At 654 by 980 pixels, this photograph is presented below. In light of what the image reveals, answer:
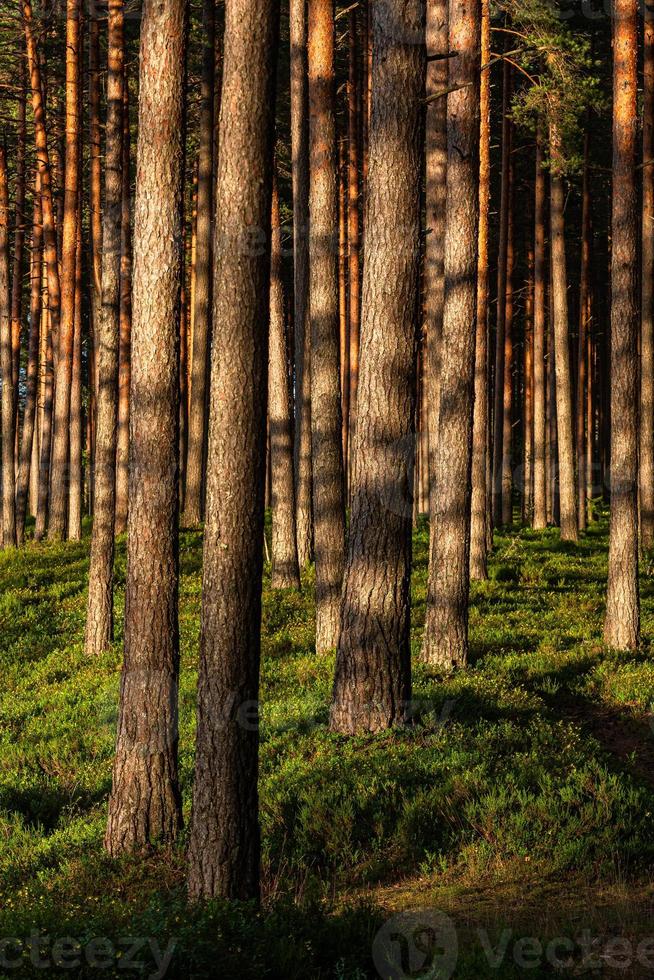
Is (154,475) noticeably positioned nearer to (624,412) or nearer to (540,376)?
(624,412)

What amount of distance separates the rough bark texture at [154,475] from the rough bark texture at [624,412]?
6.75m

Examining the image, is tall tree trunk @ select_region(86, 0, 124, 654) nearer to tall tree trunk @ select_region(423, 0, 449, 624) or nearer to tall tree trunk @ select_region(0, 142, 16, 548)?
tall tree trunk @ select_region(423, 0, 449, 624)

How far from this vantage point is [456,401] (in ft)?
39.0

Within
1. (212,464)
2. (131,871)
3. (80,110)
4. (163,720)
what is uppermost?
(80,110)

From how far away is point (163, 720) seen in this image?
291 inches

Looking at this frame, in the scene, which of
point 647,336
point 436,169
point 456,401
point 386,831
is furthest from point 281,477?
point 647,336

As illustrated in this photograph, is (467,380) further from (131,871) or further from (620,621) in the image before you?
(131,871)

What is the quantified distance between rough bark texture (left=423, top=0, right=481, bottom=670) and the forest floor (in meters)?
0.61

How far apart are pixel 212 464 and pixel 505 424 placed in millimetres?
21262

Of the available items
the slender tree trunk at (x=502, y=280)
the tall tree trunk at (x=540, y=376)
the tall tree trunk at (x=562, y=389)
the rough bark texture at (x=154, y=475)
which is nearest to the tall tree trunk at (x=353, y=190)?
the slender tree trunk at (x=502, y=280)

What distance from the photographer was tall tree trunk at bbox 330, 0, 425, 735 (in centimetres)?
896

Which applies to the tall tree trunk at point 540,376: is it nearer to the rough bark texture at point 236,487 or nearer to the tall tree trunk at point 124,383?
the tall tree trunk at point 124,383

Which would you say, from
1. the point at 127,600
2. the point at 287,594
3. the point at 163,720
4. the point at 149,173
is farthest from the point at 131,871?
the point at 287,594

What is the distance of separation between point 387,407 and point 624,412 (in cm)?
491
